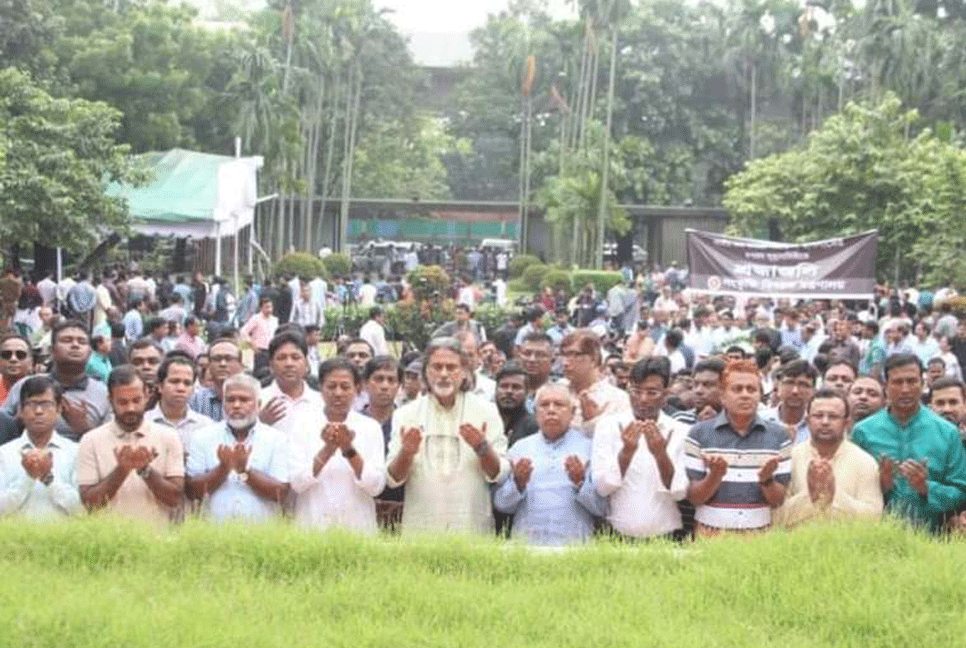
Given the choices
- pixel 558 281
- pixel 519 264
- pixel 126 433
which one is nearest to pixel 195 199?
pixel 558 281

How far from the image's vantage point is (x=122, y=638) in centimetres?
484

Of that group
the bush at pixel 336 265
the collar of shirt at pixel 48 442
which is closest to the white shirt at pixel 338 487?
the collar of shirt at pixel 48 442

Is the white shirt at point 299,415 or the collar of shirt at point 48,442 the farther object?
the white shirt at point 299,415

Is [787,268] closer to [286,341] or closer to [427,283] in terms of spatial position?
[427,283]

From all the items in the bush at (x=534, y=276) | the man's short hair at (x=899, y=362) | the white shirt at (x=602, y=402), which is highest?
the man's short hair at (x=899, y=362)

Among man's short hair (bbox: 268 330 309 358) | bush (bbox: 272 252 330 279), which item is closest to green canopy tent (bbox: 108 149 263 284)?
bush (bbox: 272 252 330 279)

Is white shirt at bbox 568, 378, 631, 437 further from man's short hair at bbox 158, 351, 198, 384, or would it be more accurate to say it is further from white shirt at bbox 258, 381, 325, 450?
man's short hair at bbox 158, 351, 198, 384

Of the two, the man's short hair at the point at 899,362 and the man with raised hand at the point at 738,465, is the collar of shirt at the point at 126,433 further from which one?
the man's short hair at the point at 899,362

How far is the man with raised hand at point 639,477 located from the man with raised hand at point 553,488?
0.27ft

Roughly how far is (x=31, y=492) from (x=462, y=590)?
6.50ft

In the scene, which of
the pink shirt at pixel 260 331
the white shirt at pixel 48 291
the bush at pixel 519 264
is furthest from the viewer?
the bush at pixel 519 264

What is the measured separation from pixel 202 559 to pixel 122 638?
0.82 meters

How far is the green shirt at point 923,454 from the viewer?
6574 mm

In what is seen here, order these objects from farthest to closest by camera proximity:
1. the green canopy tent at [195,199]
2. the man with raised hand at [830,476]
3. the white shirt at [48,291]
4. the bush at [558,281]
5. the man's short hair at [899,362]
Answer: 1. the bush at [558,281]
2. the green canopy tent at [195,199]
3. the white shirt at [48,291]
4. the man's short hair at [899,362]
5. the man with raised hand at [830,476]
